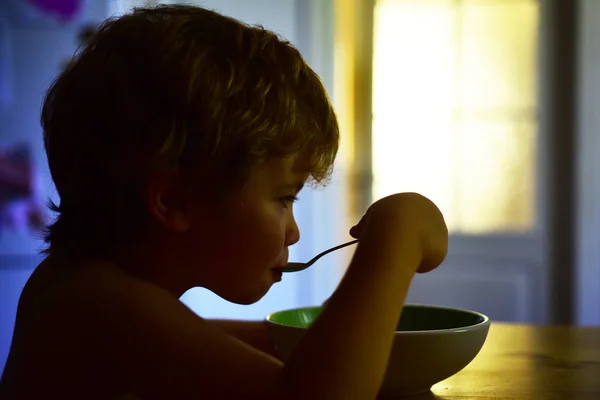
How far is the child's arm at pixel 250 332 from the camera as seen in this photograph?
897mm

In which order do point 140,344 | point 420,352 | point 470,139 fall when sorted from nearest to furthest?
point 140,344 < point 420,352 < point 470,139

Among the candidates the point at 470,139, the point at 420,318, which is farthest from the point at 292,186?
the point at 470,139

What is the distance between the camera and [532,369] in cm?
79

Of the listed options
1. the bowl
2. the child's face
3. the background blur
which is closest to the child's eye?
the child's face

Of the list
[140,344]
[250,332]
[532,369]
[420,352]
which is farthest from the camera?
[250,332]

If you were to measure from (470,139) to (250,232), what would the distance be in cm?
220

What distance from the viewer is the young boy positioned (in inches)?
20.5

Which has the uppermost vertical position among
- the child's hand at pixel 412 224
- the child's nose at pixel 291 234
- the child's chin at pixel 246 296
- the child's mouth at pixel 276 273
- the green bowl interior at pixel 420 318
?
the child's hand at pixel 412 224

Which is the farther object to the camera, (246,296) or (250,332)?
(250,332)

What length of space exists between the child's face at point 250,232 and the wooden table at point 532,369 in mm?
195

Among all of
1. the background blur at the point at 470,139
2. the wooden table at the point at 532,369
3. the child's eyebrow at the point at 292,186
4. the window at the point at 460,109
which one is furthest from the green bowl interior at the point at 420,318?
the window at the point at 460,109

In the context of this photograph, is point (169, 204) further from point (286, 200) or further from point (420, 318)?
point (420, 318)

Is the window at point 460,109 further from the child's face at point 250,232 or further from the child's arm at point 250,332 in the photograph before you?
the child's face at point 250,232

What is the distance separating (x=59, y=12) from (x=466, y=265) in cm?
174
